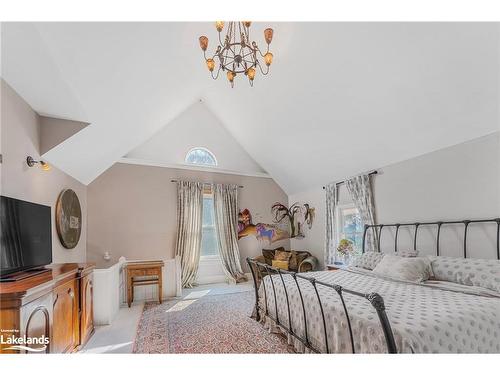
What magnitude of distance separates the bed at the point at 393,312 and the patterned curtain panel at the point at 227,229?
2624 millimetres

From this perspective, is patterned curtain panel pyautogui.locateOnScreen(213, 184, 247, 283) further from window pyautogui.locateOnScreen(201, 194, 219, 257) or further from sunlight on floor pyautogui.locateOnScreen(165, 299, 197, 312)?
sunlight on floor pyautogui.locateOnScreen(165, 299, 197, 312)

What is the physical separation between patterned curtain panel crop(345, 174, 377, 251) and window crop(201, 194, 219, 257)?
9.60ft

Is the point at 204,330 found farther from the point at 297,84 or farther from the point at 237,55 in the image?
the point at 297,84

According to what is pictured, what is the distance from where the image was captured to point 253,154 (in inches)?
244

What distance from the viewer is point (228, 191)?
590 centimetres

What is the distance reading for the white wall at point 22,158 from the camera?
2.10m

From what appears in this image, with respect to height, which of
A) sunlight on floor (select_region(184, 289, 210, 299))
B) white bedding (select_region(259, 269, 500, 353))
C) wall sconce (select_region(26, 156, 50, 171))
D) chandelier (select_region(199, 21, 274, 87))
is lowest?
sunlight on floor (select_region(184, 289, 210, 299))

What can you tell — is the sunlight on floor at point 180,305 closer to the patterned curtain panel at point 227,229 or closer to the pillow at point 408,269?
the patterned curtain panel at point 227,229

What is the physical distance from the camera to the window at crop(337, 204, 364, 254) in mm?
4637

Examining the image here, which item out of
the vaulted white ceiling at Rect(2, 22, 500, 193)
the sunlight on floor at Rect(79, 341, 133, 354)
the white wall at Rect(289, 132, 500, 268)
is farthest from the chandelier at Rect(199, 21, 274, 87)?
the sunlight on floor at Rect(79, 341, 133, 354)

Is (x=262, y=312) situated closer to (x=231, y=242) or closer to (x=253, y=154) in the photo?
(x=231, y=242)

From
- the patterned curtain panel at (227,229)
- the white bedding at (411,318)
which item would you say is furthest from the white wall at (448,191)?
the patterned curtain panel at (227,229)
